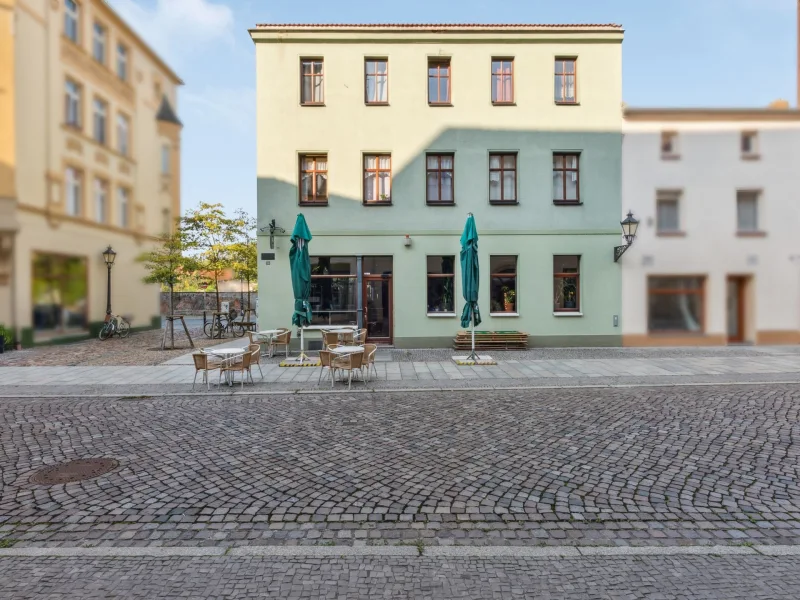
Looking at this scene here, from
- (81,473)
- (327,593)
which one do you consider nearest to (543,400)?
(327,593)

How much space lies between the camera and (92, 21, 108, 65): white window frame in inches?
645

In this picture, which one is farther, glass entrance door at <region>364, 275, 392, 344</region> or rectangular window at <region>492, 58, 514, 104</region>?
rectangular window at <region>492, 58, 514, 104</region>

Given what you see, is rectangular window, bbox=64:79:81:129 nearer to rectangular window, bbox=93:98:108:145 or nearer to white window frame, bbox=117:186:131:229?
rectangular window, bbox=93:98:108:145

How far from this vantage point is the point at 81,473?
493 cm

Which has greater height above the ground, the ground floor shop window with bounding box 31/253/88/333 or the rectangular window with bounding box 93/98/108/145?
the rectangular window with bounding box 93/98/108/145

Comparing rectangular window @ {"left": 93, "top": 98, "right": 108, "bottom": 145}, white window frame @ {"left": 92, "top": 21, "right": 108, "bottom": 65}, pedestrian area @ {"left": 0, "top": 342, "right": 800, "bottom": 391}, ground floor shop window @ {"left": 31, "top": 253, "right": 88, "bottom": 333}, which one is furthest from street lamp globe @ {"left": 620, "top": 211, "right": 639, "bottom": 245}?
ground floor shop window @ {"left": 31, "top": 253, "right": 88, "bottom": 333}

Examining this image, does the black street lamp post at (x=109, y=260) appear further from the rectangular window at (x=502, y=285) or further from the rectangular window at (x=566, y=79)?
the rectangular window at (x=566, y=79)

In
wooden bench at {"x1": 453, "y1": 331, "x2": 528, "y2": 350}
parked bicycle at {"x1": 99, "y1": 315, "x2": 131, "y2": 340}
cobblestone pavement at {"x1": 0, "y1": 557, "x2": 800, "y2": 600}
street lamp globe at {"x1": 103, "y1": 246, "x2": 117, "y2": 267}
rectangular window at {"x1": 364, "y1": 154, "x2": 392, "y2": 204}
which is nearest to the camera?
cobblestone pavement at {"x1": 0, "y1": 557, "x2": 800, "y2": 600}

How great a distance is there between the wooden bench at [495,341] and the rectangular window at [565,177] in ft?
18.6

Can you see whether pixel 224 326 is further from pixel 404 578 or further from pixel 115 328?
pixel 404 578

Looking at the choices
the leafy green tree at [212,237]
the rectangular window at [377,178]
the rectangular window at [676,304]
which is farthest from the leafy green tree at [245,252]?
the rectangular window at [676,304]

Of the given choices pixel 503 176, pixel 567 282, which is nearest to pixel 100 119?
pixel 503 176

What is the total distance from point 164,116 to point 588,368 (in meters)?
18.9

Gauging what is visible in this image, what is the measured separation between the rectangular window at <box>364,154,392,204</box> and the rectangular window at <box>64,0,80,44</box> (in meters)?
12.0
